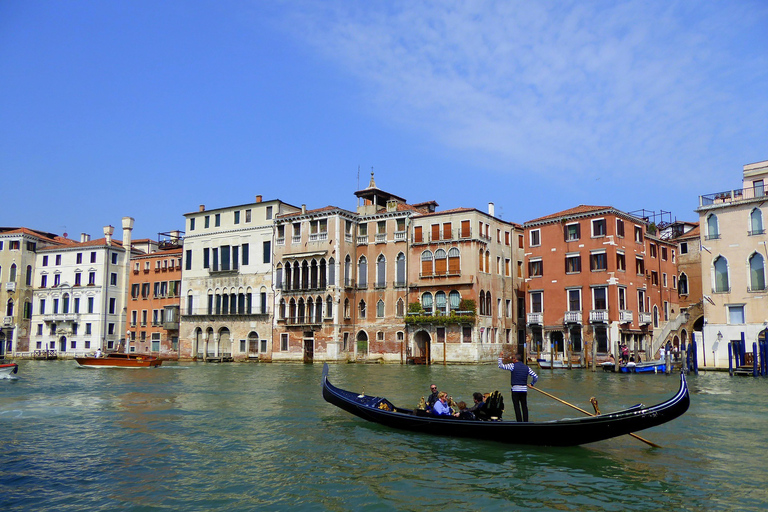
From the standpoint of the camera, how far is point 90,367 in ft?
114

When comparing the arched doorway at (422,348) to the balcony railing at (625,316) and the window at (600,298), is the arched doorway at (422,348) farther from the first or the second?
the balcony railing at (625,316)

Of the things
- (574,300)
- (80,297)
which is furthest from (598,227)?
(80,297)

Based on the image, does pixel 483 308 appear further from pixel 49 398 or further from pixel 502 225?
pixel 49 398

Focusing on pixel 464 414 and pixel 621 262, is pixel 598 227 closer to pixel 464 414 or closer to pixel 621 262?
pixel 621 262

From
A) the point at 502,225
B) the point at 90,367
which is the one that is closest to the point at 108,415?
the point at 90,367

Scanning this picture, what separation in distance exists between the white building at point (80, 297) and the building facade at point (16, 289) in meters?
0.56

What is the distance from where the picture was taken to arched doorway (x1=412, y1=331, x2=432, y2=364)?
38.8m

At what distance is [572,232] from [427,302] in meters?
9.21

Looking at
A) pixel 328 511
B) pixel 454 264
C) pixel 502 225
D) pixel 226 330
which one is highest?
pixel 502 225

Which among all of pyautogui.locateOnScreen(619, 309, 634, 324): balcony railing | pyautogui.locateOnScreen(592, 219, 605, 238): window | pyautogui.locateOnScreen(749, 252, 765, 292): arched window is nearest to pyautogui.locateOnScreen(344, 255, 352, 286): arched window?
pyautogui.locateOnScreen(592, 219, 605, 238): window

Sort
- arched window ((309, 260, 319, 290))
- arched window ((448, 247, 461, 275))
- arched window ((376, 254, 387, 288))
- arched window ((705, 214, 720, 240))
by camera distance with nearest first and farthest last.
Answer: arched window ((705, 214, 720, 240)) < arched window ((448, 247, 461, 275)) < arched window ((376, 254, 387, 288)) < arched window ((309, 260, 319, 290))

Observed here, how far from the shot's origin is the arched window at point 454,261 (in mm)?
37969

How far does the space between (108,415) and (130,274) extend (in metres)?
39.4

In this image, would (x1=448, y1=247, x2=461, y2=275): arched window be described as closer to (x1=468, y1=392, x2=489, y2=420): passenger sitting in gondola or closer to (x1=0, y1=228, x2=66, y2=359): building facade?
(x1=468, y1=392, x2=489, y2=420): passenger sitting in gondola
